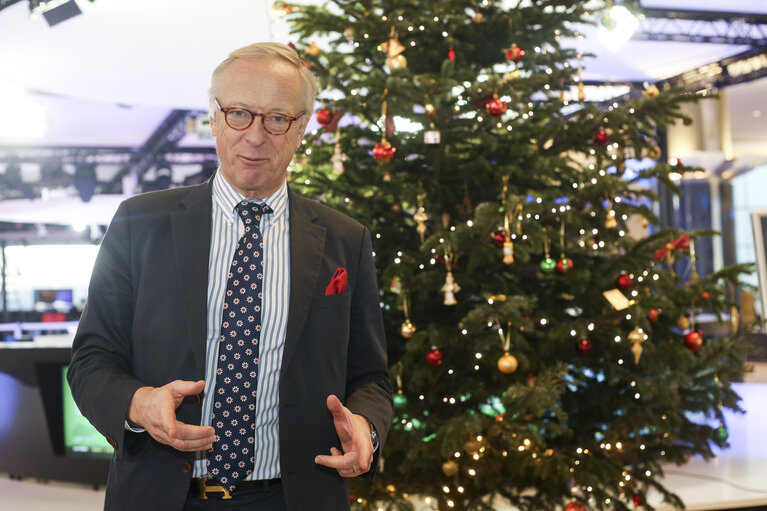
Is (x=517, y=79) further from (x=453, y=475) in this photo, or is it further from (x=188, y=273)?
(x=188, y=273)

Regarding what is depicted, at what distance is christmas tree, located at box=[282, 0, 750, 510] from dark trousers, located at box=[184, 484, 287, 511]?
142 centimetres

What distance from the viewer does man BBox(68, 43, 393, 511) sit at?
4.39 ft

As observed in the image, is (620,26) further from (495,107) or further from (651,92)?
(495,107)

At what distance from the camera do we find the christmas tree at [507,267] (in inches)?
114

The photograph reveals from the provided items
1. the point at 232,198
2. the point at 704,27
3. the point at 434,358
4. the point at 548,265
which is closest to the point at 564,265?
the point at 548,265

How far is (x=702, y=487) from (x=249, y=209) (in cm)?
381

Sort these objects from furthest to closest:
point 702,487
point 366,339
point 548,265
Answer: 1. point 702,487
2. point 548,265
3. point 366,339

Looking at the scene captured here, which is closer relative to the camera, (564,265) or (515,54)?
(564,265)

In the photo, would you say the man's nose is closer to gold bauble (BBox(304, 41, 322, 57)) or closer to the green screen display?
gold bauble (BBox(304, 41, 322, 57))

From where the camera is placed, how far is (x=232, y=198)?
1.48 metres

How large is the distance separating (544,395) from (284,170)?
1.51 m

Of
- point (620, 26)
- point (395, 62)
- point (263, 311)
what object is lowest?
point (263, 311)

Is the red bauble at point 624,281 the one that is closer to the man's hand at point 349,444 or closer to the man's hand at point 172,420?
the man's hand at point 349,444

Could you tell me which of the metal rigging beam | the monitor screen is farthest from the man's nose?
the monitor screen
